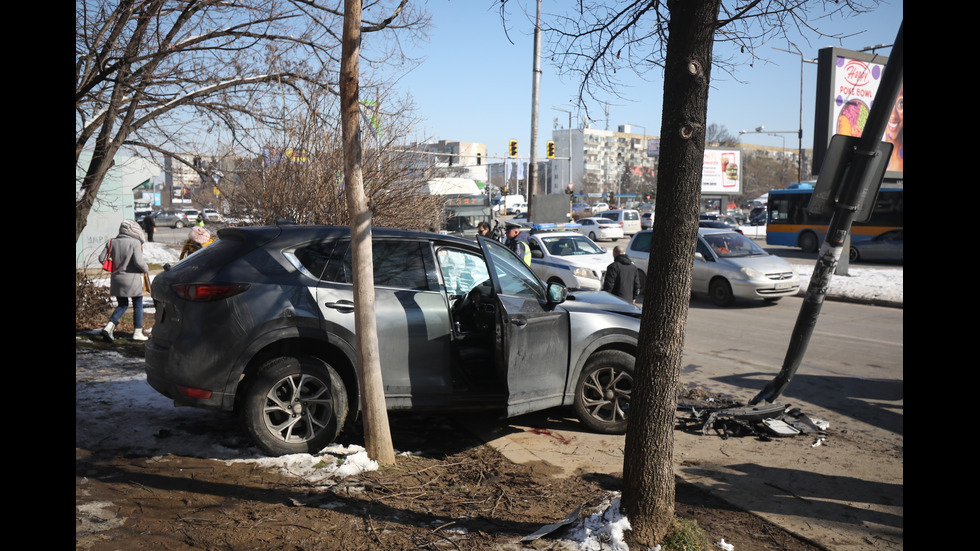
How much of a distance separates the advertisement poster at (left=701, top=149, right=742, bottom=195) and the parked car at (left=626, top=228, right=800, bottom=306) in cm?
3584

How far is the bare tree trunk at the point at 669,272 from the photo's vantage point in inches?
145

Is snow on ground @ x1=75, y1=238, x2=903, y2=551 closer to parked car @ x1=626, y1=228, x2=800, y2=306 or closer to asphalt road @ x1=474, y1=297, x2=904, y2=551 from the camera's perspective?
asphalt road @ x1=474, y1=297, x2=904, y2=551

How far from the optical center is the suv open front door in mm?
5472

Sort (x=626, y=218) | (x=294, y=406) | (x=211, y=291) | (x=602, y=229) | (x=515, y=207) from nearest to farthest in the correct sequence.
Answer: (x=211, y=291) → (x=294, y=406) → (x=602, y=229) → (x=626, y=218) → (x=515, y=207)

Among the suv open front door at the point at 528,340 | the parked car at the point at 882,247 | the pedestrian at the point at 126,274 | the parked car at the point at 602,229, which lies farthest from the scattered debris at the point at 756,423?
the parked car at the point at 602,229

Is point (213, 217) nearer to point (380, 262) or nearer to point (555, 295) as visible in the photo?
point (380, 262)

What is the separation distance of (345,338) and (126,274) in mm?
5905

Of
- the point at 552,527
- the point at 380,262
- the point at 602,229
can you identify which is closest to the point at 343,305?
the point at 380,262

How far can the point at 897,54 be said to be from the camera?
232 inches

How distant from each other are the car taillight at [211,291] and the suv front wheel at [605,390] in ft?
9.63

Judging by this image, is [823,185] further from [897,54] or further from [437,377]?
[437,377]

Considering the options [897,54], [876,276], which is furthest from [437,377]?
[876,276]

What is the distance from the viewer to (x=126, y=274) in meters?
9.80
